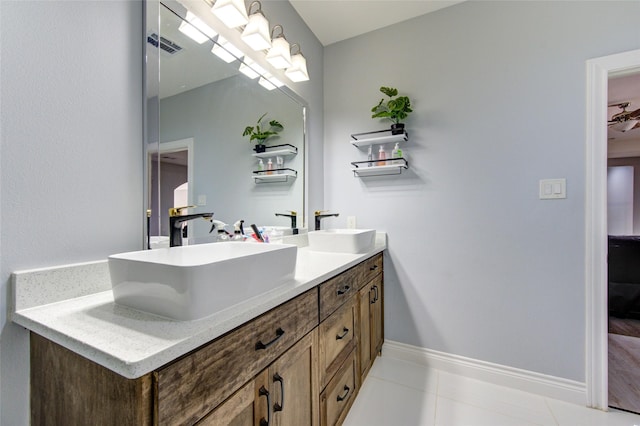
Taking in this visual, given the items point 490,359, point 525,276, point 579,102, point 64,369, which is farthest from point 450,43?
point 64,369

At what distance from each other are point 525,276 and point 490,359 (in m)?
0.57

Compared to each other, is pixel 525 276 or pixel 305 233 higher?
pixel 305 233

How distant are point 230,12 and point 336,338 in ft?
5.03

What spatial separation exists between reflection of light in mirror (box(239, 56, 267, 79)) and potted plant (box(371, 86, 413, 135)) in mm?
868

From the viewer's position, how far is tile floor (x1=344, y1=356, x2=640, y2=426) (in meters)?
1.40

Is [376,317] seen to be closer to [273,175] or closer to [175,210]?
[273,175]

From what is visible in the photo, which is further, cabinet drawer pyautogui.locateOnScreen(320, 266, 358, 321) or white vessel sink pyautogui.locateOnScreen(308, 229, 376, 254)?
white vessel sink pyautogui.locateOnScreen(308, 229, 376, 254)

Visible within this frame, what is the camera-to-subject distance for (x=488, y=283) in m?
1.75

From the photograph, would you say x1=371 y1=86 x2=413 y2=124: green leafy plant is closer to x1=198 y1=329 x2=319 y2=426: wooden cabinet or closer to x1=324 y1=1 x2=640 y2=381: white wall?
x1=324 y1=1 x2=640 y2=381: white wall

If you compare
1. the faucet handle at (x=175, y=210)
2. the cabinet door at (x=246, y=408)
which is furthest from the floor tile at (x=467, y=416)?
the faucet handle at (x=175, y=210)

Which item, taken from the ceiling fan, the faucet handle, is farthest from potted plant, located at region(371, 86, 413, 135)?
the ceiling fan

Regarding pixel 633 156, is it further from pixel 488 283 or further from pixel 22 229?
pixel 22 229

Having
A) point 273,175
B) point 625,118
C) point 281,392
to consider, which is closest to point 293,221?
point 273,175

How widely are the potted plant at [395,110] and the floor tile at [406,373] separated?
1.62 m
